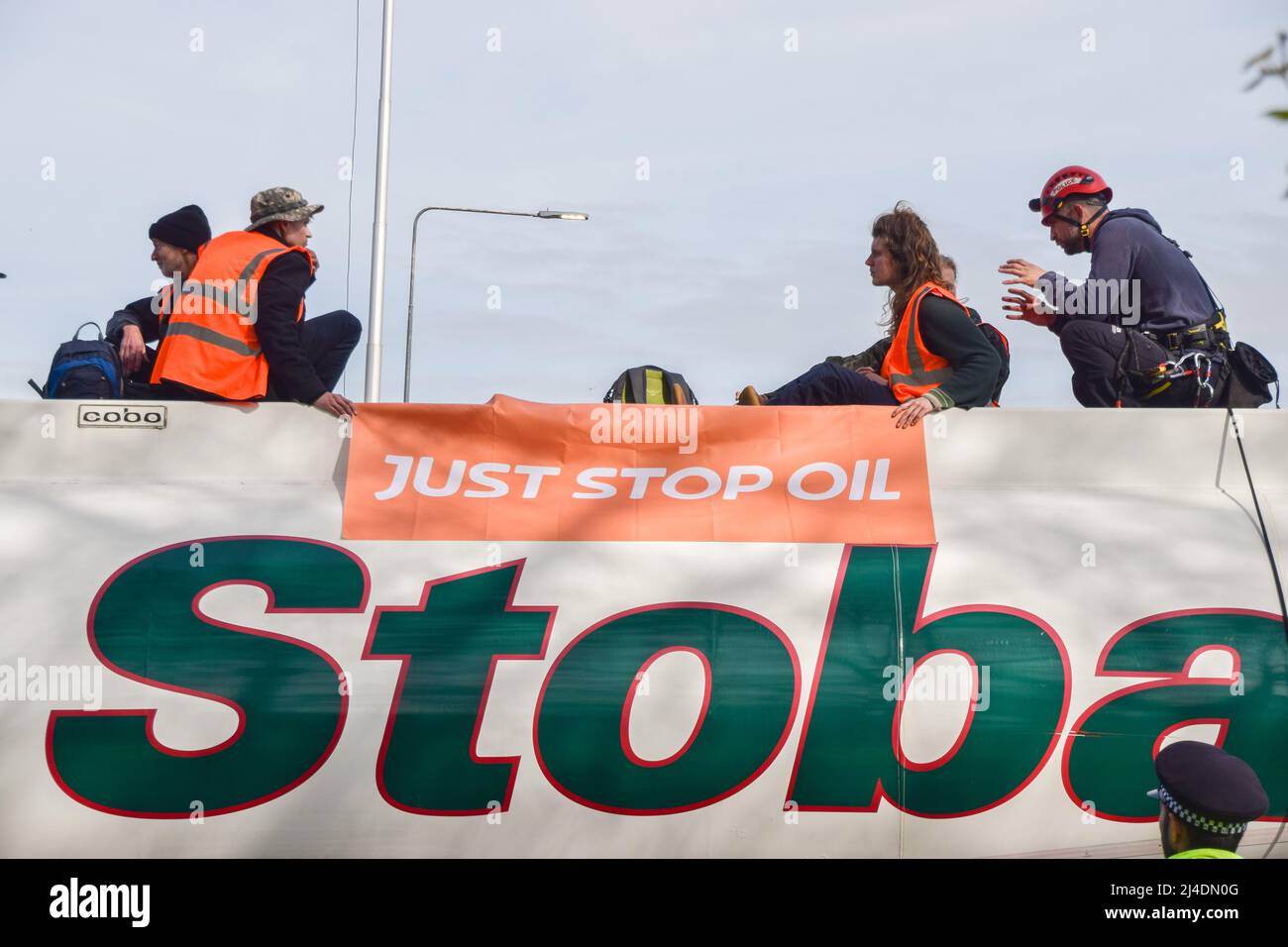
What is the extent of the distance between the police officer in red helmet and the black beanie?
382cm

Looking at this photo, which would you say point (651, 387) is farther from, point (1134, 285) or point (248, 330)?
point (1134, 285)

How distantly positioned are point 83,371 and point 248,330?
0.81 meters

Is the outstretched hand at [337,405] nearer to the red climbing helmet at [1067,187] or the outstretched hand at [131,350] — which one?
the outstretched hand at [131,350]

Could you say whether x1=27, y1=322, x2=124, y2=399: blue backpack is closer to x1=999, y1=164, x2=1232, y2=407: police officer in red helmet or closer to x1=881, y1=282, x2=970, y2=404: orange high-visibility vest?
x1=881, y1=282, x2=970, y2=404: orange high-visibility vest

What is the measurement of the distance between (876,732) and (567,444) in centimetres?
158

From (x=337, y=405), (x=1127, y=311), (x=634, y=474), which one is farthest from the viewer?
(x=1127, y=311)

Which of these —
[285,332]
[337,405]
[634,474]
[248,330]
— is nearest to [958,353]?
[634,474]

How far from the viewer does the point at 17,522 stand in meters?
4.62

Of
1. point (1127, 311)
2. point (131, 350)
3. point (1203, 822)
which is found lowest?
point (1203, 822)

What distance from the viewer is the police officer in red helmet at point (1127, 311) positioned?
221 inches

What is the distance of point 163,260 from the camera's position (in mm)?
6043

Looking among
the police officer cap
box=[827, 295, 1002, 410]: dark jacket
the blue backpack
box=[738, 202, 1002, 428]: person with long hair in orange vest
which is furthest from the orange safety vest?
the police officer cap

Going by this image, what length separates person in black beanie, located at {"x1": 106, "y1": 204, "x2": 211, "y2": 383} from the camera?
602 cm

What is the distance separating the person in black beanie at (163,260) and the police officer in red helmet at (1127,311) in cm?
385
